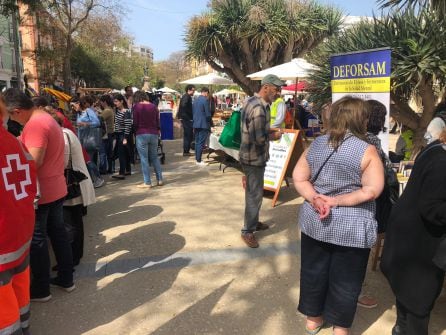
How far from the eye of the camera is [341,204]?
2.45 meters

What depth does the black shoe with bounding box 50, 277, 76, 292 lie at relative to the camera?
355cm

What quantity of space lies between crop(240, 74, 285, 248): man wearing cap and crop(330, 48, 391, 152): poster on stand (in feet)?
3.09

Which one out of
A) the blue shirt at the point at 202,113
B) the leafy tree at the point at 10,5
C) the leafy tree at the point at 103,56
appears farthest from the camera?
the leafy tree at the point at 103,56

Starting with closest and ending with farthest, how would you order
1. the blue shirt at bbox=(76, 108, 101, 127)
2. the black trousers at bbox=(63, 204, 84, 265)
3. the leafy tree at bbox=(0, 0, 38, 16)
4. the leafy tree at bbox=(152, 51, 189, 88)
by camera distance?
1. the black trousers at bbox=(63, 204, 84, 265)
2. the leafy tree at bbox=(0, 0, 38, 16)
3. the blue shirt at bbox=(76, 108, 101, 127)
4. the leafy tree at bbox=(152, 51, 189, 88)

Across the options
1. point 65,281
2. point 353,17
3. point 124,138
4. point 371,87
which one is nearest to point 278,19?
point 353,17

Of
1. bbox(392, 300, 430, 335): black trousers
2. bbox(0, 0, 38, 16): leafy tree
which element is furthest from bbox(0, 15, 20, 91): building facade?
bbox(392, 300, 430, 335): black trousers

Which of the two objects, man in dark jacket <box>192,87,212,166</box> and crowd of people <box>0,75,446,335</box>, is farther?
man in dark jacket <box>192,87,212,166</box>

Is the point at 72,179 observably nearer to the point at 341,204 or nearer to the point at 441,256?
the point at 341,204

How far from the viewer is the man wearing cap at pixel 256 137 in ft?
13.8

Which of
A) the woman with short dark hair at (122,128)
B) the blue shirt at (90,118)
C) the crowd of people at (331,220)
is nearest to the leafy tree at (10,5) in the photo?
the blue shirt at (90,118)

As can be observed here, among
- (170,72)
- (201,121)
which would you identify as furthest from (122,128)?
(170,72)

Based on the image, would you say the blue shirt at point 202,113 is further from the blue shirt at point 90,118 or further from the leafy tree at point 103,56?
the leafy tree at point 103,56

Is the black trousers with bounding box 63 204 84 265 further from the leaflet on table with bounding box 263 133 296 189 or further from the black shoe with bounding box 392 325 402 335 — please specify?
the leaflet on table with bounding box 263 133 296 189

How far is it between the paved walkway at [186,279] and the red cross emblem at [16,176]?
1.40m
